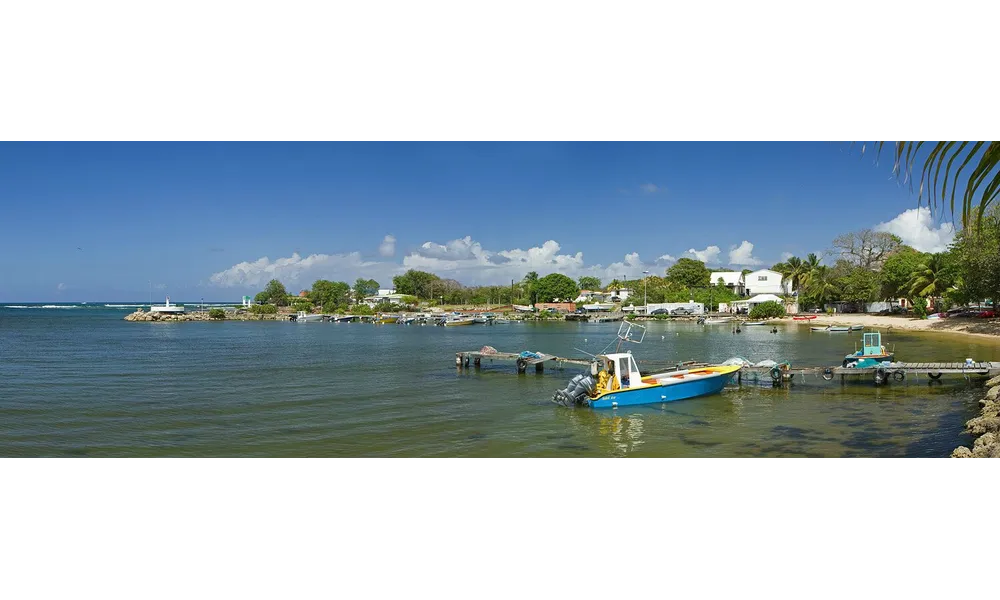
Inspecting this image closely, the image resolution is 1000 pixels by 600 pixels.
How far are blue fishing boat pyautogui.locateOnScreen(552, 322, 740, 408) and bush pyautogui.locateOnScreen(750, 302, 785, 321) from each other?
32.6 meters

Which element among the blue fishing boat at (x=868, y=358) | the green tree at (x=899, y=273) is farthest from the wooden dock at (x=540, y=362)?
the green tree at (x=899, y=273)

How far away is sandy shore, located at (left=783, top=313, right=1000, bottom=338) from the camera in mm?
24727

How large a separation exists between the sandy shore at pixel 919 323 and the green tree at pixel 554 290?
32167mm

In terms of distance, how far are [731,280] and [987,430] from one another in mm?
54393

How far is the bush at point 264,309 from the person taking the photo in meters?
64.3

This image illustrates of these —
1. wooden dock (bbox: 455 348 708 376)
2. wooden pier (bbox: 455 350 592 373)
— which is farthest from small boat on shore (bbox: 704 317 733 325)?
wooden pier (bbox: 455 350 592 373)

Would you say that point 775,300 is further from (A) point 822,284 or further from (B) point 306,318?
(B) point 306,318

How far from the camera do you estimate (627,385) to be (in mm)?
10508

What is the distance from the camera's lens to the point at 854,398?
37.1 feet

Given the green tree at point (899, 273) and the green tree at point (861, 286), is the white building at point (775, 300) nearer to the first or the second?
the green tree at point (861, 286)

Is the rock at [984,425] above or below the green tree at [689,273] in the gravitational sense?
below

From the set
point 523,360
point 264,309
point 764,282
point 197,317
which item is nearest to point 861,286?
point 764,282

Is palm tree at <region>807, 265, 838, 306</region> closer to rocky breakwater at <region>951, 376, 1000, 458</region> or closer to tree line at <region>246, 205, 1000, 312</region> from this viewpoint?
tree line at <region>246, 205, 1000, 312</region>
